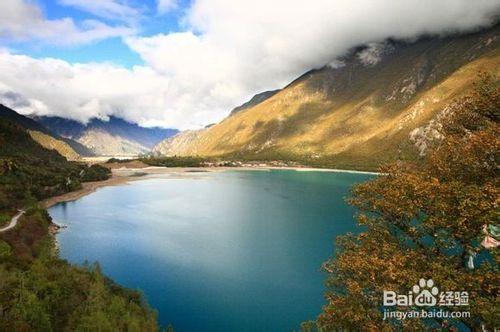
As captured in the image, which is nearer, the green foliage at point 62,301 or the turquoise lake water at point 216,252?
the green foliage at point 62,301

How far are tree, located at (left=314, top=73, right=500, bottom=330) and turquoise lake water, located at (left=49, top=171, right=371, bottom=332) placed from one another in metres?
4.17

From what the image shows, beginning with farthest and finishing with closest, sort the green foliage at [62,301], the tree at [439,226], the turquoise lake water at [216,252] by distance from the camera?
the turquoise lake water at [216,252] < the green foliage at [62,301] < the tree at [439,226]

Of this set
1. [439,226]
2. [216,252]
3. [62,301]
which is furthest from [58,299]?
[216,252]

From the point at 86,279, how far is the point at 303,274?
37.9 m

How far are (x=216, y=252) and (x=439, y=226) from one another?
7272 centimetres

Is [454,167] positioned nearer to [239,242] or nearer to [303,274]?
[303,274]

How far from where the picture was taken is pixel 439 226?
68.8 ft

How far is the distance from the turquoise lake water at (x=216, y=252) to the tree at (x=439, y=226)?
13.7 ft

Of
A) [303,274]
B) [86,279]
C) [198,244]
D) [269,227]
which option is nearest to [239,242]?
[198,244]

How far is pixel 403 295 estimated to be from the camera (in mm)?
21062

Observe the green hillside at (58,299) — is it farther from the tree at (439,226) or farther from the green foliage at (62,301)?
the tree at (439,226)

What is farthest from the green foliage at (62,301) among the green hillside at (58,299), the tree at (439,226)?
the tree at (439,226)

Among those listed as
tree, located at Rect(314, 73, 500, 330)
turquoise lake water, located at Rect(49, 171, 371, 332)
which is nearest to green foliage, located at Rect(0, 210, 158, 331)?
turquoise lake water, located at Rect(49, 171, 371, 332)

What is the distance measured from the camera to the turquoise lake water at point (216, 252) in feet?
192
